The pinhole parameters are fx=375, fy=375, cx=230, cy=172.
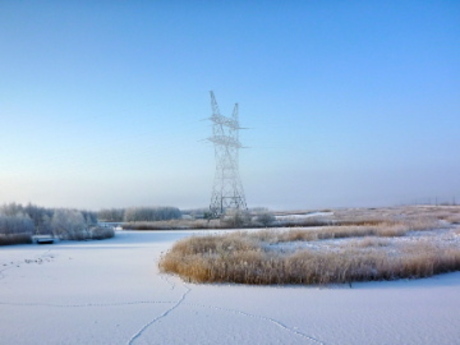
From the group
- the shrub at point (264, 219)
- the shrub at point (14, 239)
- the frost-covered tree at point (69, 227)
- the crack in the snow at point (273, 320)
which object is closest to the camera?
the crack in the snow at point (273, 320)

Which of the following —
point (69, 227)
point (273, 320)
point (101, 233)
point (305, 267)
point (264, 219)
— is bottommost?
point (273, 320)

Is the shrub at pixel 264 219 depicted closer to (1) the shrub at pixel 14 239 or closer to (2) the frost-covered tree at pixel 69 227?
(2) the frost-covered tree at pixel 69 227

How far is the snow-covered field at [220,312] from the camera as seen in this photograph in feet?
13.9

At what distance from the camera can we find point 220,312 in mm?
5242

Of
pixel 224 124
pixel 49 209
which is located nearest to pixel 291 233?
pixel 224 124

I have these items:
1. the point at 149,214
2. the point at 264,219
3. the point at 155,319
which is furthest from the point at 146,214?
the point at 155,319

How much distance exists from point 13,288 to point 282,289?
197 inches

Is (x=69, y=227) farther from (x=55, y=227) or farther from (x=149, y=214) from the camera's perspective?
(x=149, y=214)

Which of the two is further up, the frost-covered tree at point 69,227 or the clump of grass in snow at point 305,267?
the frost-covered tree at point 69,227

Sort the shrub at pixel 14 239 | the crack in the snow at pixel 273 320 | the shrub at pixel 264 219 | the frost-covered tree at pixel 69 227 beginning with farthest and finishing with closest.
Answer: the shrub at pixel 264 219
the frost-covered tree at pixel 69 227
the shrub at pixel 14 239
the crack in the snow at pixel 273 320

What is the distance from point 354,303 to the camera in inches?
223

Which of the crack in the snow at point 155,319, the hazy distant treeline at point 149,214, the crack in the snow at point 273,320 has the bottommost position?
the crack in the snow at point 273,320

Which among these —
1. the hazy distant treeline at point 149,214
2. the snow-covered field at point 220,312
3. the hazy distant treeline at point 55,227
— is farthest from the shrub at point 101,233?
the hazy distant treeline at point 149,214

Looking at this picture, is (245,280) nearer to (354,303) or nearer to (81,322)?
(354,303)
